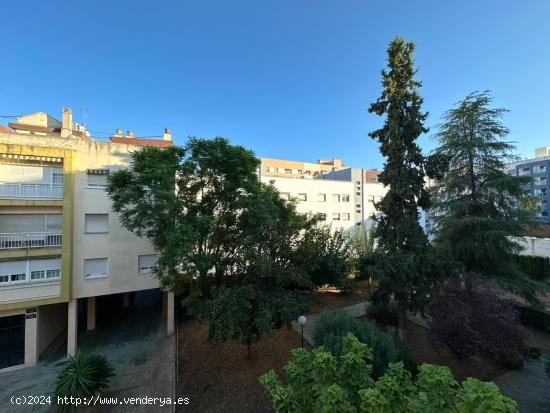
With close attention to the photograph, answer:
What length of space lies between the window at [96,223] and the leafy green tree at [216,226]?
4056 mm

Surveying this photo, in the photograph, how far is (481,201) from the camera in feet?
47.7

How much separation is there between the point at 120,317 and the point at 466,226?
2408 cm

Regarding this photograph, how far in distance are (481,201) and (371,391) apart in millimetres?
15323

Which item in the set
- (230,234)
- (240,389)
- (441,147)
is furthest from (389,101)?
(240,389)

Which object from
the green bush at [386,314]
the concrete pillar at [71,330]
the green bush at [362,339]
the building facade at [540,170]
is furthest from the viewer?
the building facade at [540,170]

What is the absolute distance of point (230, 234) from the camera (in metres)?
11.9

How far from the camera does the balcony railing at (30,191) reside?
12.5m

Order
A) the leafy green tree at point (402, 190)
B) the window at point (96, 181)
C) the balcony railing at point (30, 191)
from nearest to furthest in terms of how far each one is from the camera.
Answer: the leafy green tree at point (402, 190) → the balcony railing at point (30, 191) → the window at point (96, 181)

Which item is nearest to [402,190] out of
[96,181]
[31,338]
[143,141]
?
[96,181]

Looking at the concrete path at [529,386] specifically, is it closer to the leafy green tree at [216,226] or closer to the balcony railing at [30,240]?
the leafy green tree at [216,226]

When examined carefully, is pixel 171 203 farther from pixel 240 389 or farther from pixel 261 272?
pixel 240 389

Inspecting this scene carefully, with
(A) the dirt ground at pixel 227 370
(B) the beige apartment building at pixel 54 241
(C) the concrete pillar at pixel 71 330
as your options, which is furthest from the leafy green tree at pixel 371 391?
(C) the concrete pillar at pixel 71 330

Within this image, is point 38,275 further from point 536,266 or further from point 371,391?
point 536,266

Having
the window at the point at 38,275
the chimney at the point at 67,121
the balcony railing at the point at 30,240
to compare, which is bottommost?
the window at the point at 38,275
